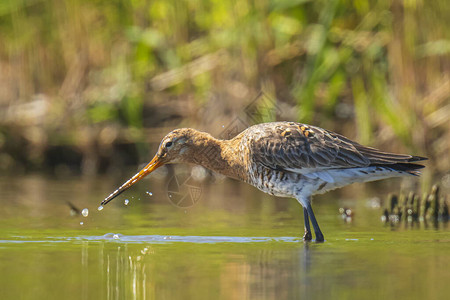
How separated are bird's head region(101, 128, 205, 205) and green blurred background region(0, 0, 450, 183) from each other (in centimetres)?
340

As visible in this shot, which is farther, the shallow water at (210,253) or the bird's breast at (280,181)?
the bird's breast at (280,181)

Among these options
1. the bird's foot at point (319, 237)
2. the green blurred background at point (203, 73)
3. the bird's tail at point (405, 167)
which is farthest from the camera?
the green blurred background at point (203, 73)

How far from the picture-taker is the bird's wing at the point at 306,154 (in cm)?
812

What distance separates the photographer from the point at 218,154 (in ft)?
28.6

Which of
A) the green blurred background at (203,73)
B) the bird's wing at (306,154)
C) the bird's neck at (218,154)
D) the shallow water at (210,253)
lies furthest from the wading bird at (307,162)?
the green blurred background at (203,73)

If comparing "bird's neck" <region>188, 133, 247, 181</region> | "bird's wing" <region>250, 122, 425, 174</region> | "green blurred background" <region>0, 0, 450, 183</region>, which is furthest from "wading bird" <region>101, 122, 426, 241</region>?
"green blurred background" <region>0, 0, 450, 183</region>

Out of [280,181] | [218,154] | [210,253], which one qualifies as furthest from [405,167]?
[210,253]

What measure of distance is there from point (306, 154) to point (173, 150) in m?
1.30

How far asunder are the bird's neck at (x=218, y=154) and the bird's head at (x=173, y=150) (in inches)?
1.6

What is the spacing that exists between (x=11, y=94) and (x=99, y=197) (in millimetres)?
4827

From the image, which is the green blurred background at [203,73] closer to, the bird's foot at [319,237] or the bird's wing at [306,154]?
the bird's wing at [306,154]

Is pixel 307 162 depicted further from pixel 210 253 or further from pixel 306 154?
pixel 210 253

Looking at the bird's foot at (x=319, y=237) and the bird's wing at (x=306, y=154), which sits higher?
the bird's wing at (x=306, y=154)

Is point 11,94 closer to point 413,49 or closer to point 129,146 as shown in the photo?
point 129,146
